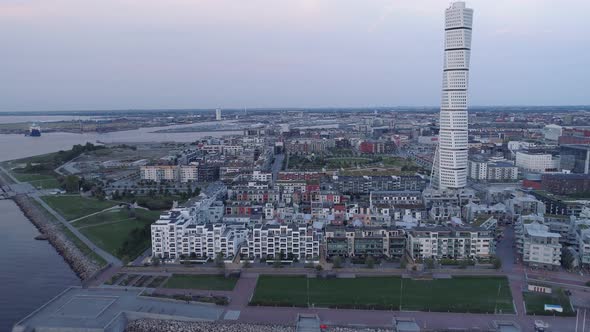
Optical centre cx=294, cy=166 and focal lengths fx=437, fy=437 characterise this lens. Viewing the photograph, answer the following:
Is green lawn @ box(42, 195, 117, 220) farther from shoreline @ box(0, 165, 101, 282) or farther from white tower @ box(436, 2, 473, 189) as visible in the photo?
white tower @ box(436, 2, 473, 189)

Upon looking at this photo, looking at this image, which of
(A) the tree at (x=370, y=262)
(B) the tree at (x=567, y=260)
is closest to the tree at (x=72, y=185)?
(A) the tree at (x=370, y=262)

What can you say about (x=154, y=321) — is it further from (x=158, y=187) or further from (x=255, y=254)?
(x=158, y=187)

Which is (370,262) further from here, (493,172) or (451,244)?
(493,172)

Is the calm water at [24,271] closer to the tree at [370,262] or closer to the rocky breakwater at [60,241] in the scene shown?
the rocky breakwater at [60,241]

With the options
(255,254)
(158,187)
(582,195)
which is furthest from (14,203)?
(582,195)

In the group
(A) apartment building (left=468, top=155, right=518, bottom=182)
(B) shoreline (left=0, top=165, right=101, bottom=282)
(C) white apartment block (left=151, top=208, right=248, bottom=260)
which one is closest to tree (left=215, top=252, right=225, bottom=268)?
(C) white apartment block (left=151, top=208, right=248, bottom=260)

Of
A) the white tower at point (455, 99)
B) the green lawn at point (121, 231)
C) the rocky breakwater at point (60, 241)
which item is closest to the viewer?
the rocky breakwater at point (60, 241)
